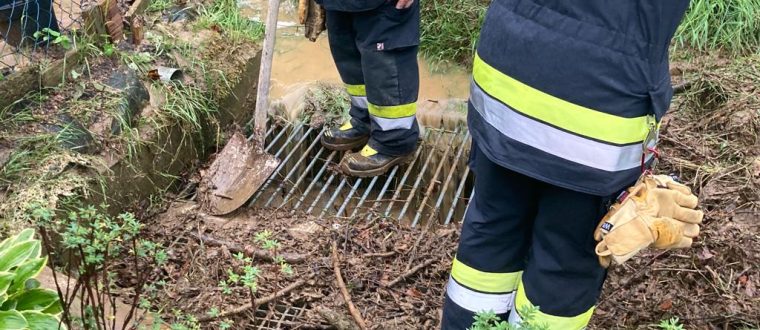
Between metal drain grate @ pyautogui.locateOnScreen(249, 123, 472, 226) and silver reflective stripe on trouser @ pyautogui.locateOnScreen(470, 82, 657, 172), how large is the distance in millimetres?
1709

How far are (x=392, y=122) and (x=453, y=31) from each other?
150 cm

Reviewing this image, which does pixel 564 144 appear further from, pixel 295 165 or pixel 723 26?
pixel 723 26

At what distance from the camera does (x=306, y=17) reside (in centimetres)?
371

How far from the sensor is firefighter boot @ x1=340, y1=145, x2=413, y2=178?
12.6ft

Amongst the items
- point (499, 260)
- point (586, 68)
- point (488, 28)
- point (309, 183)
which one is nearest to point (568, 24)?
point (586, 68)

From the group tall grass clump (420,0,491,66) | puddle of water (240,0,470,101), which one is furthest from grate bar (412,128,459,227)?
tall grass clump (420,0,491,66)

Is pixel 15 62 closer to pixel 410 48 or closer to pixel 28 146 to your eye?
pixel 28 146

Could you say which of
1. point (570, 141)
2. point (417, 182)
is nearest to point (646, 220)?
point (570, 141)

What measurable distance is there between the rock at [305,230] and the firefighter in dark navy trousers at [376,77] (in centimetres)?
53

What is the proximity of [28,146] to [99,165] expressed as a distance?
30 centimetres

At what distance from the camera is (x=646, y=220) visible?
5.99 feet

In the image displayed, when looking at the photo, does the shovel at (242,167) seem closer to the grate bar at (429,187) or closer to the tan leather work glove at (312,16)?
the tan leather work glove at (312,16)

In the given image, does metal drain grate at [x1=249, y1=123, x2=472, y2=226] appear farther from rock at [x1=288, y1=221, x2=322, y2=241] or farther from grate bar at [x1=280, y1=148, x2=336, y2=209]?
rock at [x1=288, y1=221, x2=322, y2=241]

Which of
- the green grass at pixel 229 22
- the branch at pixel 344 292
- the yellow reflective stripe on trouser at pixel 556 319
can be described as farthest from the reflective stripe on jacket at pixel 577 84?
the green grass at pixel 229 22
